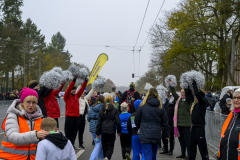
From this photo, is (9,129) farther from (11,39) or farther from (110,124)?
(11,39)

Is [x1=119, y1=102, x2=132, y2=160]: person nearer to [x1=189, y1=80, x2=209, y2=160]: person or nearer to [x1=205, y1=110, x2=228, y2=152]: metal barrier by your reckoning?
[x1=189, y1=80, x2=209, y2=160]: person

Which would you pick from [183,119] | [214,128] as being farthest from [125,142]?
[214,128]

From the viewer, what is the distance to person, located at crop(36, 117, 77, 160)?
3.25 metres

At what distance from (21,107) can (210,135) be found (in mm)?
7586

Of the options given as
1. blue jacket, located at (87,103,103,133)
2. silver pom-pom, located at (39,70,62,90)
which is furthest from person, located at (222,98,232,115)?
silver pom-pom, located at (39,70,62,90)

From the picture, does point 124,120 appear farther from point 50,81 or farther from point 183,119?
point 50,81

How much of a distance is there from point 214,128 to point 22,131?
281 inches

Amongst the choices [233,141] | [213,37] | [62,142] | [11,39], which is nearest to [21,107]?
[62,142]

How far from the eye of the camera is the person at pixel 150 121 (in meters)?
5.62

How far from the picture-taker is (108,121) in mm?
6926

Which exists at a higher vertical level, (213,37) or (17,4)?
(17,4)

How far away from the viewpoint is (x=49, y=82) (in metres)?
5.25

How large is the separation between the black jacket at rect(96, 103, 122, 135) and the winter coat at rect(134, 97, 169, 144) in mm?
1230

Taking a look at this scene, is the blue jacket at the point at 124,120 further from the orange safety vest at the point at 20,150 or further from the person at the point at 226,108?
the person at the point at 226,108
